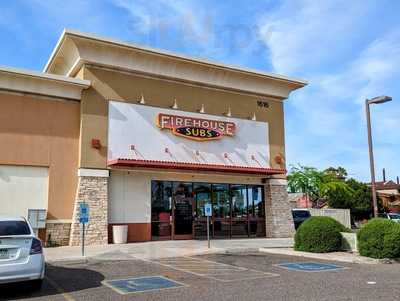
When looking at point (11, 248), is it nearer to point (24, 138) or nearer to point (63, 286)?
point (63, 286)

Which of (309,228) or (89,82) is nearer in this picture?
(309,228)

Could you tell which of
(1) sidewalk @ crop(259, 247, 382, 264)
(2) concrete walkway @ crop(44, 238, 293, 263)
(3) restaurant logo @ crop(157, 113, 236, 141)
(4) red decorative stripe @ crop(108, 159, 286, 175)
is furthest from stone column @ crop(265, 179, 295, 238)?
(1) sidewalk @ crop(259, 247, 382, 264)

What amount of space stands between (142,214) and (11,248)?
43.0 ft

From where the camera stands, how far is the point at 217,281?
426 inches

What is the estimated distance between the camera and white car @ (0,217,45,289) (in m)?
8.95

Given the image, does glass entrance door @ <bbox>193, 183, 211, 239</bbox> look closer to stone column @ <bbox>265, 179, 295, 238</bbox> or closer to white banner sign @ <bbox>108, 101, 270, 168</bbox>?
white banner sign @ <bbox>108, 101, 270, 168</bbox>

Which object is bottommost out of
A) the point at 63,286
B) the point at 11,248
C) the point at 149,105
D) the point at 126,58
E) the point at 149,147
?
the point at 63,286

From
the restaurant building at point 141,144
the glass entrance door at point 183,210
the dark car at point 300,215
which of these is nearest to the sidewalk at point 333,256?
the glass entrance door at point 183,210

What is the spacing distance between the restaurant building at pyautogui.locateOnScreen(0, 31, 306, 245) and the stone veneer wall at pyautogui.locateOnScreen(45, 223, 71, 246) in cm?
5

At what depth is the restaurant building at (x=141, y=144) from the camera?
2006 cm

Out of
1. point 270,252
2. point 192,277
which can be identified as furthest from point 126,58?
point 192,277

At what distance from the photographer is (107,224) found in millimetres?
20859

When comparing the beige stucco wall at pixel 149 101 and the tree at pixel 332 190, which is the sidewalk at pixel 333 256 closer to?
the beige stucco wall at pixel 149 101

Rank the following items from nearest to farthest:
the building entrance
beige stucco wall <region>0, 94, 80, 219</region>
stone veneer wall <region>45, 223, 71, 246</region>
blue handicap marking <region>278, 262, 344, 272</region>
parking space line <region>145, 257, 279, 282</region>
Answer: parking space line <region>145, 257, 279, 282</region>, blue handicap marking <region>278, 262, 344, 272</region>, beige stucco wall <region>0, 94, 80, 219</region>, stone veneer wall <region>45, 223, 71, 246</region>, the building entrance
